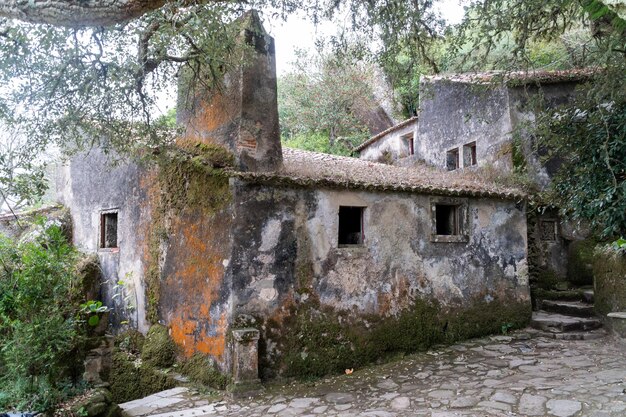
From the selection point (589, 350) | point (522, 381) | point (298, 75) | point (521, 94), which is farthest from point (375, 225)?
point (298, 75)

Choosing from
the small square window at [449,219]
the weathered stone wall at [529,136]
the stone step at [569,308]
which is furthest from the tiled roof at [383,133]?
the stone step at [569,308]

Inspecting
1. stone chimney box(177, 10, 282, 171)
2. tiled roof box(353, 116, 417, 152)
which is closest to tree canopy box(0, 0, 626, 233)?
stone chimney box(177, 10, 282, 171)

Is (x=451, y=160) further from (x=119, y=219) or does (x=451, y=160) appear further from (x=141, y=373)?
(x=141, y=373)

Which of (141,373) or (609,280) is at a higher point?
(609,280)

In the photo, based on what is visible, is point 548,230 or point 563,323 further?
point 548,230

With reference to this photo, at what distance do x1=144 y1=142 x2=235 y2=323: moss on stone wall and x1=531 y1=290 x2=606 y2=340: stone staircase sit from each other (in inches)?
276

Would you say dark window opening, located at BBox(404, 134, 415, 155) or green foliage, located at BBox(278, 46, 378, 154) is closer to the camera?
dark window opening, located at BBox(404, 134, 415, 155)

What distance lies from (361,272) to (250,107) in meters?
3.44

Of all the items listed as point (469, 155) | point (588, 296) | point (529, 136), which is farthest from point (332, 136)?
point (588, 296)

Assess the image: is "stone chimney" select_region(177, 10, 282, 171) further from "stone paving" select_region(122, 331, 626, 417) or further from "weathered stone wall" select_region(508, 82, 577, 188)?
"weathered stone wall" select_region(508, 82, 577, 188)

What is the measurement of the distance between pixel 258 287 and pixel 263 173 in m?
1.78

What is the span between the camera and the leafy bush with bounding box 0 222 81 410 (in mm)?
5543

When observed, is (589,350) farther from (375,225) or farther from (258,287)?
(258,287)

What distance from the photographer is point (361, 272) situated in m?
8.37
